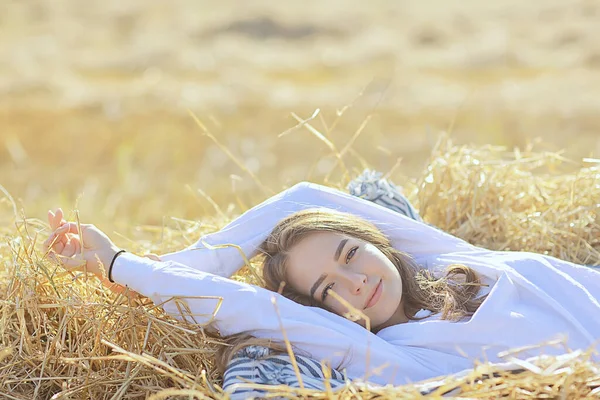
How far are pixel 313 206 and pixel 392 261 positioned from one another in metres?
0.33

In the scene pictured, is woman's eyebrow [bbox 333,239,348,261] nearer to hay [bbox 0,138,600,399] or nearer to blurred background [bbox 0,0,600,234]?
hay [bbox 0,138,600,399]

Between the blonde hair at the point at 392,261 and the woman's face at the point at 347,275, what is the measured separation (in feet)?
0.14

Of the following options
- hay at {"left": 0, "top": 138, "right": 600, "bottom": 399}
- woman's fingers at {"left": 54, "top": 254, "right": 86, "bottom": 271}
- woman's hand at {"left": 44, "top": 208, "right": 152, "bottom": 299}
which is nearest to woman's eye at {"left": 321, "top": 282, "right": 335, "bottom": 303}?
hay at {"left": 0, "top": 138, "right": 600, "bottom": 399}

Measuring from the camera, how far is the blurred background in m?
6.62

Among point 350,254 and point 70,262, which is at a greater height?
point 350,254

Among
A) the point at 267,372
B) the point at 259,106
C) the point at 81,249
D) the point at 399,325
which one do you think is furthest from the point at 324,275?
the point at 259,106

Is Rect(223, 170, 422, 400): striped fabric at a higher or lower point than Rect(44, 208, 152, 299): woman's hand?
lower

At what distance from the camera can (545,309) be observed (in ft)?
8.50

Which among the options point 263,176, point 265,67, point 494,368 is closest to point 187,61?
point 265,67

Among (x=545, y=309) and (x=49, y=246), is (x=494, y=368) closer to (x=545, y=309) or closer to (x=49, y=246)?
(x=545, y=309)

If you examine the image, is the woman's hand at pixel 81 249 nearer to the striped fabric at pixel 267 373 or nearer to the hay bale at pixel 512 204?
the striped fabric at pixel 267 373

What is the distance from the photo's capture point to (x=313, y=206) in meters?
2.88

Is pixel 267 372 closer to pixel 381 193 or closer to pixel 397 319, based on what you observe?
pixel 397 319

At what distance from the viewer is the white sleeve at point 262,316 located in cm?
237
